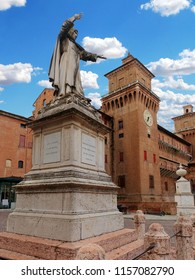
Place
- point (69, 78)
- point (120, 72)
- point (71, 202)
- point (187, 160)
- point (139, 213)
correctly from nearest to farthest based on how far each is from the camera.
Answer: point (71, 202) < point (69, 78) < point (139, 213) < point (120, 72) < point (187, 160)

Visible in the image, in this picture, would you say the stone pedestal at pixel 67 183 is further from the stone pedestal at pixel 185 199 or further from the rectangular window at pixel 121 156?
the rectangular window at pixel 121 156

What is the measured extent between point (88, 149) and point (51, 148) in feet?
2.88

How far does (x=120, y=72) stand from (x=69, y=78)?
33.4 meters

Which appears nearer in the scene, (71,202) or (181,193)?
(71,202)

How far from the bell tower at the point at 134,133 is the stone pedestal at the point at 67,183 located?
25.6 metres

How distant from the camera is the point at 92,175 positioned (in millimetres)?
5191

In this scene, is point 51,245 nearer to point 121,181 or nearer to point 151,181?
point 121,181

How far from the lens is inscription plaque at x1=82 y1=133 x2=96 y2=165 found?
17.2 feet

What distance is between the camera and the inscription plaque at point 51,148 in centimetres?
512

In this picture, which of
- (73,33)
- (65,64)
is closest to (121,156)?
(73,33)

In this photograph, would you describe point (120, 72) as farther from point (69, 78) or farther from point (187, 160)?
point (69, 78)

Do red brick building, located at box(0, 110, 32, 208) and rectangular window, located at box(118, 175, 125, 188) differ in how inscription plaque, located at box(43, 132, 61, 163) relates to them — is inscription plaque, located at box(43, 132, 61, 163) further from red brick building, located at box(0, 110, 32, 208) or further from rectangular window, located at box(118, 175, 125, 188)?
rectangular window, located at box(118, 175, 125, 188)
